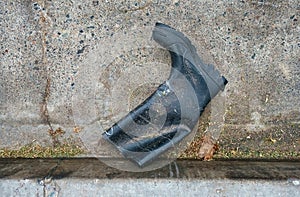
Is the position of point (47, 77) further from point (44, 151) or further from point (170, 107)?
point (170, 107)

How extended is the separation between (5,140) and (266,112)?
158 cm

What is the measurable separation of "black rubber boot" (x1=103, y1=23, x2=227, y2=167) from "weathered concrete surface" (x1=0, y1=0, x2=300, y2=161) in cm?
11

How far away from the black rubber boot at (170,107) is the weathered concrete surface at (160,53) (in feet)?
0.37

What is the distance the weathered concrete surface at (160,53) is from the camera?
84.7 inches

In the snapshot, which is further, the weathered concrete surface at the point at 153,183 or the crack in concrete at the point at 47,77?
the crack in concrete at the point at 47,77

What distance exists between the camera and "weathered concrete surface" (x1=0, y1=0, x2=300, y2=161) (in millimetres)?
2152

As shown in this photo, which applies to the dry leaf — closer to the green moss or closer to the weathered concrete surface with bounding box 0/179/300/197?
the weathered concrete surface with bounding box 0/179/300/197

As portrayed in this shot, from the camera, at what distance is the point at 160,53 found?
7.16 feet

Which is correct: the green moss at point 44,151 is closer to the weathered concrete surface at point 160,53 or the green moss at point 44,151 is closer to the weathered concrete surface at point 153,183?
the weathered concrete surface at point 160,53

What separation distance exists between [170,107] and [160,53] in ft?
1.11

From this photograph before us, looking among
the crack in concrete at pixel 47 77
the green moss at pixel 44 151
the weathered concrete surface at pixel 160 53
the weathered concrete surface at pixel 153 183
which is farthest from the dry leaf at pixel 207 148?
the crack in concrete at pixel 47 77

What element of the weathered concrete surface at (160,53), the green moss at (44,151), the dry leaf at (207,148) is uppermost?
the weathered concrete surface at (160,53)

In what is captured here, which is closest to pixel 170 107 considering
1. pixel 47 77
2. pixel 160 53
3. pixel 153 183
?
pixel 160 53

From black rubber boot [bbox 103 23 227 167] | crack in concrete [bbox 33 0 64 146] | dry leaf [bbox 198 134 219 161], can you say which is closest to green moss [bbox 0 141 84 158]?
crack in concrete [bbox 33 0 64 146]
